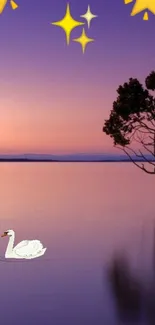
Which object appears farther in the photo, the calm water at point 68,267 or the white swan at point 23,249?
the white swan at point 23,249

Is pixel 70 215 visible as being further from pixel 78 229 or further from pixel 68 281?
pixel 68 281

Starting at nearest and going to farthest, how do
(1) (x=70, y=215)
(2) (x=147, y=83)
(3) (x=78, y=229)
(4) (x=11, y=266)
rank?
1. (4) (x=11, y=266)
2. (2) (x=147, y=83)
3. (3) (x=78, y=229)
4. (1) (x=70, y=215)

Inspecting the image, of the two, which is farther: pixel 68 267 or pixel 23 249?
pixel 68 267

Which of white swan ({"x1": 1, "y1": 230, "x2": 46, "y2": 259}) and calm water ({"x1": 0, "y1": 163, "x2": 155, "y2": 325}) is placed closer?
calm water ({"x1": 0, "y1": 163, "x2": 155, "y2": 325})

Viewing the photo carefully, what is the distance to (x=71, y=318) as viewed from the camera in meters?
7.75

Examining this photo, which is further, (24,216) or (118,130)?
(24,216)

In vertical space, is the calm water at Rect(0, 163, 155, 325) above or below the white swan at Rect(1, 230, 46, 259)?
below

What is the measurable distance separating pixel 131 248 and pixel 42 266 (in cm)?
353

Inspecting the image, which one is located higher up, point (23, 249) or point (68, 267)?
point (23, 249)

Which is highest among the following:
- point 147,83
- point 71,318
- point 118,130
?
point 147,83

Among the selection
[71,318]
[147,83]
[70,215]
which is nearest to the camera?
[71,318]

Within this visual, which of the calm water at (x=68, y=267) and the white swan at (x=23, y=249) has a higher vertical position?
the white swan at (x=23, y=249)

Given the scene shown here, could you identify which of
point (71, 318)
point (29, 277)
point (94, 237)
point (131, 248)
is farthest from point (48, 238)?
point (71, 318)

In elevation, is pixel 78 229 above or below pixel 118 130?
below
